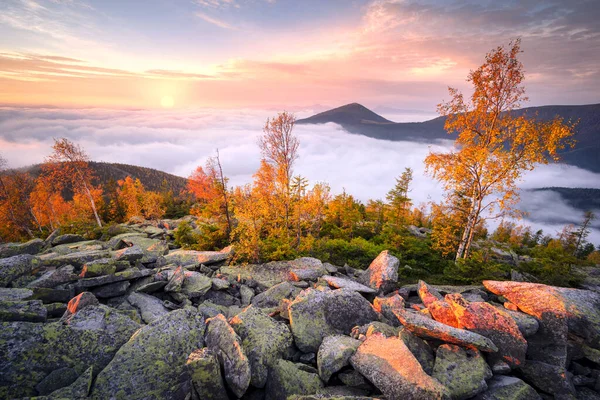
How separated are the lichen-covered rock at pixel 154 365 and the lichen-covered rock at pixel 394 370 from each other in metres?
3.82

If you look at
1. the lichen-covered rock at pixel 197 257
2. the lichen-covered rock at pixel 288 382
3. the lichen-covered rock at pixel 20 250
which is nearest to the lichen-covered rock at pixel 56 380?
the lichen-covered rock at pixel 288 382

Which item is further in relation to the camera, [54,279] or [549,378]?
[54,279]

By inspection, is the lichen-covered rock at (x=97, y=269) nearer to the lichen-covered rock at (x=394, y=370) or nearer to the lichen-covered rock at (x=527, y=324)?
the lichen-covered rock at (x=394, y=370)

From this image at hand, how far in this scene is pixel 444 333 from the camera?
6312 mm

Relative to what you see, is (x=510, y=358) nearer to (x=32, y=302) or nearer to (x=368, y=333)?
(x=368, y=333)

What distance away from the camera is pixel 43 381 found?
4.92m

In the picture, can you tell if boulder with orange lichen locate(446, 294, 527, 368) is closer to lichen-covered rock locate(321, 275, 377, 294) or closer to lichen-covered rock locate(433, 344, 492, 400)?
lichen-covered rock locate(433, 344, 492, 400)

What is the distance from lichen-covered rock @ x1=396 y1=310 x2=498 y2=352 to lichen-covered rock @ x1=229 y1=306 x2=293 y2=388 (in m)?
3.23

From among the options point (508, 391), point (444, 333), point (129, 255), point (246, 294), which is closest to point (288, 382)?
point (444, 333)

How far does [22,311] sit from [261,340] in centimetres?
591

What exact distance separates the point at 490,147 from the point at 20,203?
57607 mm

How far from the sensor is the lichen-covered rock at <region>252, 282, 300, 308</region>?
36.1 ft

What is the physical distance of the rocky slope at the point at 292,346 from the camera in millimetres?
5172

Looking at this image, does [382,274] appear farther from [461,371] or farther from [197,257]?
[197,257]
